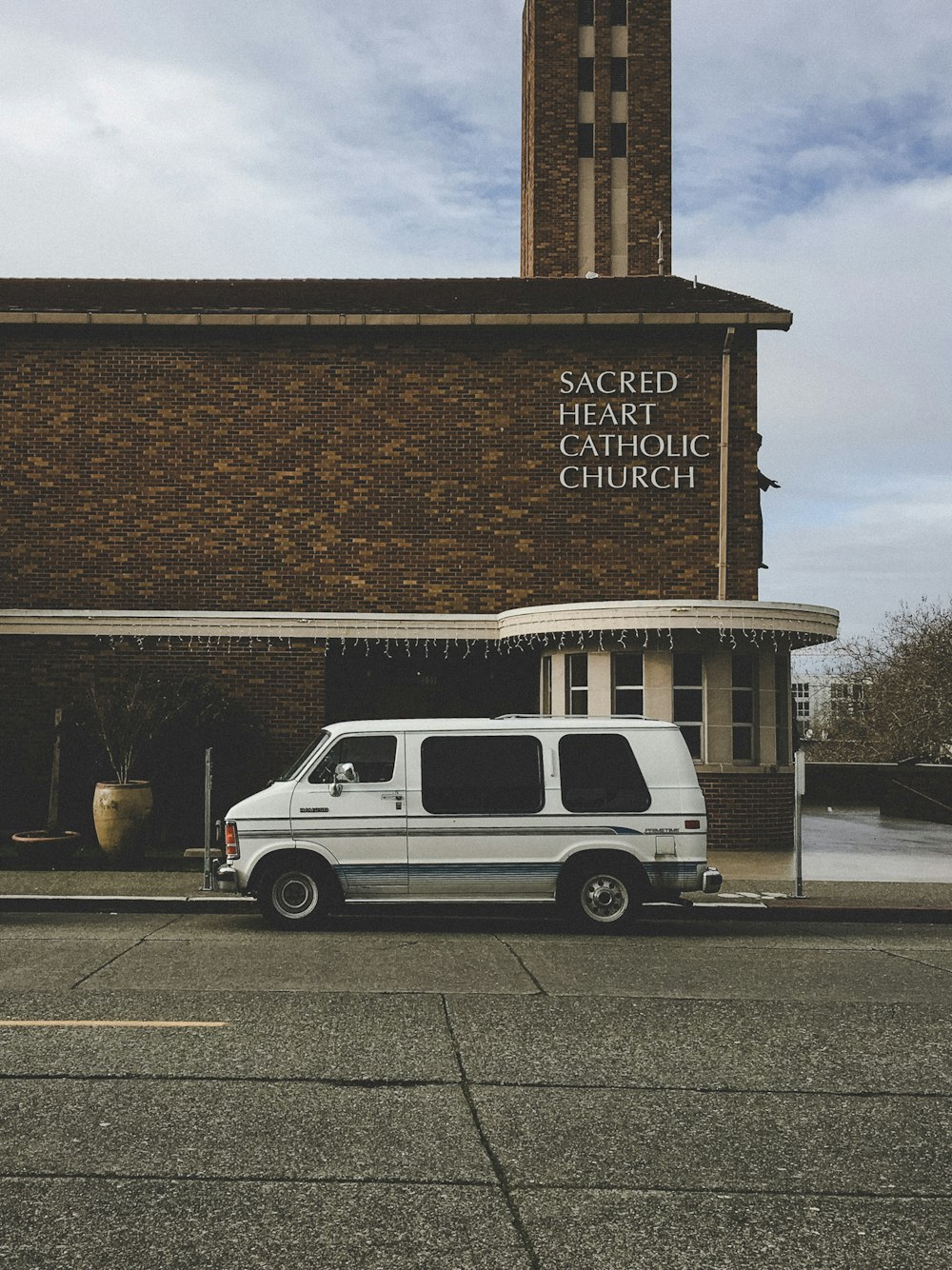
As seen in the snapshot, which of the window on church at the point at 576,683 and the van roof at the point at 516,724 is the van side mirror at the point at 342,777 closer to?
the van roof at the point at 516,724

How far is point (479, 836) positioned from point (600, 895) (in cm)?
124

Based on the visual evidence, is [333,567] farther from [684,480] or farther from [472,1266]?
[472,1266]

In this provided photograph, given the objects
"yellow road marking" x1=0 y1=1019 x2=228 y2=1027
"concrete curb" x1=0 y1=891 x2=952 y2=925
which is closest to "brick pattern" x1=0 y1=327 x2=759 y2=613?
"concrete curb" x1=0 y1=891 x2=952 y2=925

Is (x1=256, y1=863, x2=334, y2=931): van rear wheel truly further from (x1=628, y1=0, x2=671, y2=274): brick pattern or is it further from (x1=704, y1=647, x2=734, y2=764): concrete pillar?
(x1=628, y1=0, x2=671, y2=274): brick pattern

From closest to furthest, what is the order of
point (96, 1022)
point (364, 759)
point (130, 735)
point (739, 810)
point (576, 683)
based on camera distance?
point (96, 1022), point (364, 759), point (130, 735), point (739, 810), point (576, 683)

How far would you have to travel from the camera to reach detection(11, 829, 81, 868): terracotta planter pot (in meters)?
15.7

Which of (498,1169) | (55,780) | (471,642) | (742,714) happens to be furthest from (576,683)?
(498,1169)

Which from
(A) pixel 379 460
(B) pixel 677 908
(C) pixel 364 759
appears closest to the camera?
(C) pixel 364 759

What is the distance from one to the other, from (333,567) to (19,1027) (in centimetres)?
1346

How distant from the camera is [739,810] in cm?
1794

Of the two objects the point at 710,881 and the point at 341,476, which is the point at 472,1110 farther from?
the point at 341,476

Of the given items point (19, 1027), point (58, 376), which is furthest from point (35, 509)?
point (19, 1027)

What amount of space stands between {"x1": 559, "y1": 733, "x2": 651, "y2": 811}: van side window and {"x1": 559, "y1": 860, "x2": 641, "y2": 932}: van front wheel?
55 centimetres

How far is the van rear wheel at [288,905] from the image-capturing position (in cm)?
1161
